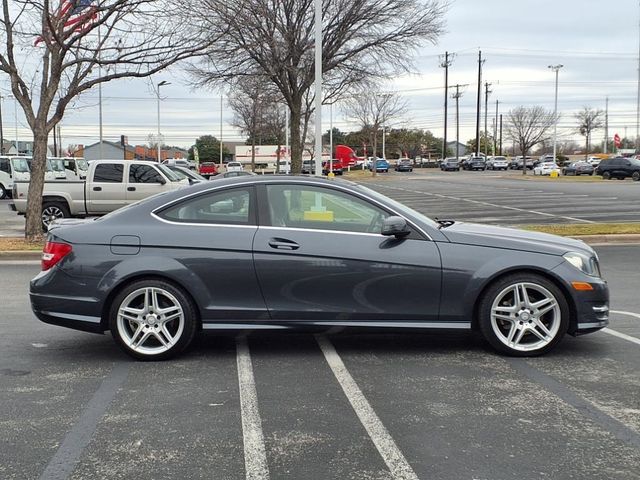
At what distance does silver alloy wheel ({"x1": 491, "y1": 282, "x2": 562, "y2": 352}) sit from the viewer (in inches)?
203

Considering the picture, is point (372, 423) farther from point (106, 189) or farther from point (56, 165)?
point (56, 165)

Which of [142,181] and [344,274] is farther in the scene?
[142,181]

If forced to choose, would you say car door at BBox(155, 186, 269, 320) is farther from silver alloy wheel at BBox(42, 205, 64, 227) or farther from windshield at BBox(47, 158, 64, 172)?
windshield at BBox(47, 158, 64, 172)

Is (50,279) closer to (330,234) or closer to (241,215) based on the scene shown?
(241,215)

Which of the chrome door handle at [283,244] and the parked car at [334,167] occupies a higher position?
the parked car at [334,167]

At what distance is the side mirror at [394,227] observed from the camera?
16.7ft

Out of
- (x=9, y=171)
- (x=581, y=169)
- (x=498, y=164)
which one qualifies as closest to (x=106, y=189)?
(x=9, y=171)

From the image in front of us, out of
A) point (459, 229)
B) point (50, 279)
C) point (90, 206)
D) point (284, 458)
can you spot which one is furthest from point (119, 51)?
point (284, 458)

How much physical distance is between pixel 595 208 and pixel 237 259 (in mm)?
17666

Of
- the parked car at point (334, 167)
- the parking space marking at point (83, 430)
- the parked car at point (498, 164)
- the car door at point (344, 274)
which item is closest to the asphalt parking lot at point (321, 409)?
the parking space marking at point (83, 430)

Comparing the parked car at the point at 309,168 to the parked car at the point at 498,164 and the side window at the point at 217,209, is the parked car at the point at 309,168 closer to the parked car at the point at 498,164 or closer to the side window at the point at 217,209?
the parked car at the point at 498,164

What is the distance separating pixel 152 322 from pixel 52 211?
1134 cm

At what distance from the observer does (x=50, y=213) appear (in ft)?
49.9

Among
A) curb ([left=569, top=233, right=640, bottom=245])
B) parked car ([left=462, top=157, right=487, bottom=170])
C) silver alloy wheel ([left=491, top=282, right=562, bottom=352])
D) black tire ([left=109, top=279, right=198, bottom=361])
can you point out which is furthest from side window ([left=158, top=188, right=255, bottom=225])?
parked car ([left=462, top=157, right=487, bottom=170])
